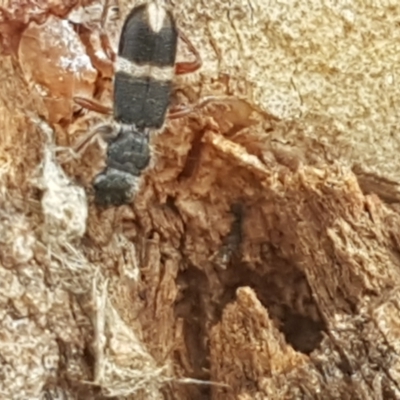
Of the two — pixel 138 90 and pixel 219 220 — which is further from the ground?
pixel 138 90

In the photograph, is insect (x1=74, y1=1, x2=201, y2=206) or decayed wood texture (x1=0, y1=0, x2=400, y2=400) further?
insect (x1=74, y1=1, x2=201, y2=206)

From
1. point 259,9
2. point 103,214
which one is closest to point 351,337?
point 103,214

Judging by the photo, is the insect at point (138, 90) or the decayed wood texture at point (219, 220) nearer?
the decayed wood texture at point (219, 220)

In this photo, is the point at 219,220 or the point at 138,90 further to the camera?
the point at 138,90
